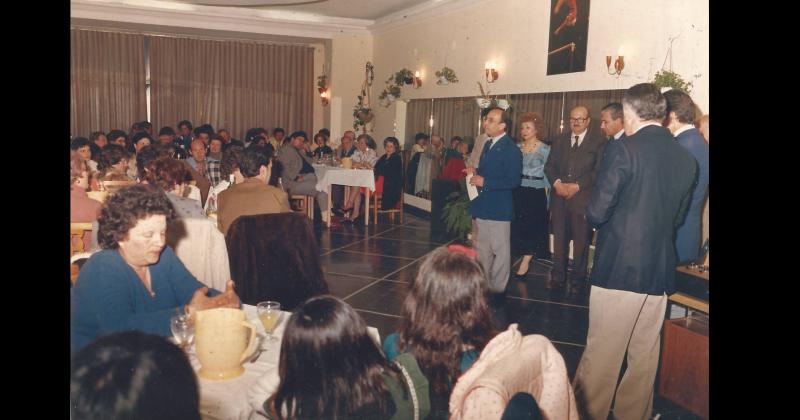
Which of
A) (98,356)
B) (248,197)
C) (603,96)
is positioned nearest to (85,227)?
(248,197)

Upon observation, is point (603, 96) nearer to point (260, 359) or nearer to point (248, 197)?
point (248, 197)

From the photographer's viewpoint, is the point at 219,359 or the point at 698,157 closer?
the point at 219,359

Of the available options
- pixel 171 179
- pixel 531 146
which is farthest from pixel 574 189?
pixel 171 179

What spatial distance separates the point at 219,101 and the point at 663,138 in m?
10.9

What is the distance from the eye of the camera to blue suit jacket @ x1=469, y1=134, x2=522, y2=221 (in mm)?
4652

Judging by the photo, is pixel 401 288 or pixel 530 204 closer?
pixel 401 288

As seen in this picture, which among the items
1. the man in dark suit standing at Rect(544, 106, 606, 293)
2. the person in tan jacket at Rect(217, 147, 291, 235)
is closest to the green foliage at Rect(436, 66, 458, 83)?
the man in dark suit standing at Rect(544, 106, 606, 293)

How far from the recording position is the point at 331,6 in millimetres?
9930

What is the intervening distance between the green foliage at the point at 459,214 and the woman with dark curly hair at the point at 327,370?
5419 millimetres

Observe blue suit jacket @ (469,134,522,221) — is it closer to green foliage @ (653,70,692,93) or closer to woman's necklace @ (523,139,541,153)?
woman's necklace @ (523,139,541,153)

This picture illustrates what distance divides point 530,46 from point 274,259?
4766mm

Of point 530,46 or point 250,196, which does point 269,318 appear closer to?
point 250,196
